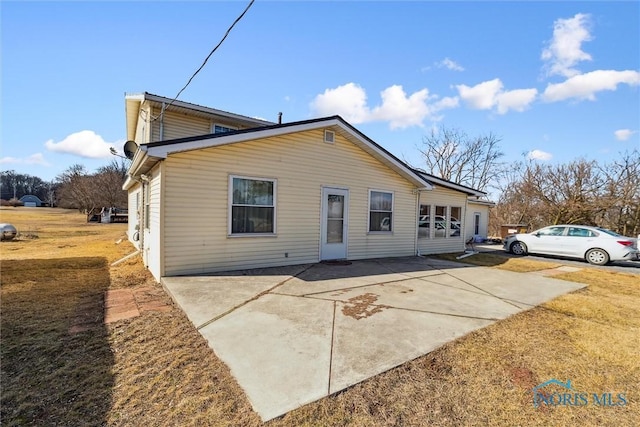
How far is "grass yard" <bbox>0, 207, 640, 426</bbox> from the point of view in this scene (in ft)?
7.34

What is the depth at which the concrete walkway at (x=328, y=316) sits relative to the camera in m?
2.73

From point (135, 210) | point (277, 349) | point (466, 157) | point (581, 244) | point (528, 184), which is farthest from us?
point (466, 157)

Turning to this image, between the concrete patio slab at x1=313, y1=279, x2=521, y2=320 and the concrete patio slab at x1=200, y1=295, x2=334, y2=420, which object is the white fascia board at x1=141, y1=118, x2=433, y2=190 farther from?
the concrete patio slab at x1=313, y1=279, x2=521, y2=320

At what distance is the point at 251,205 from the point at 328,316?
399 centimetres

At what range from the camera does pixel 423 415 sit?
2.27 meters

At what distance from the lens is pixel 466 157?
30844mm

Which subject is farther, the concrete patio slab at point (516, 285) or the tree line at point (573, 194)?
the tree line at point (573, 194)

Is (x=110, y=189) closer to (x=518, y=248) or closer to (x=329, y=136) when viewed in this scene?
(x=329, y=136)

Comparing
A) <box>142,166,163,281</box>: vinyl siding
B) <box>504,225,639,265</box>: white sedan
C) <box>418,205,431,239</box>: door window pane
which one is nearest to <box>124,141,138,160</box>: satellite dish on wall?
<box>142,166,163,281</box>: vinyl siding

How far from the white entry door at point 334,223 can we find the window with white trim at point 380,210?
3.72 feet

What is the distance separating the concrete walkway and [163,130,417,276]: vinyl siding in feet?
1.79

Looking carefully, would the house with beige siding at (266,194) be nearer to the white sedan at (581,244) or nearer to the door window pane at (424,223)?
the door window pane at (424,223)

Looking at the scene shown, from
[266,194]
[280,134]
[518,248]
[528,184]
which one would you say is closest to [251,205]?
[266,194]

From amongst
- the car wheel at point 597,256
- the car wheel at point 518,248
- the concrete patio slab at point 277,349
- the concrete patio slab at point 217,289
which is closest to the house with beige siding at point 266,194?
the concrete patio slab at point 217,289
